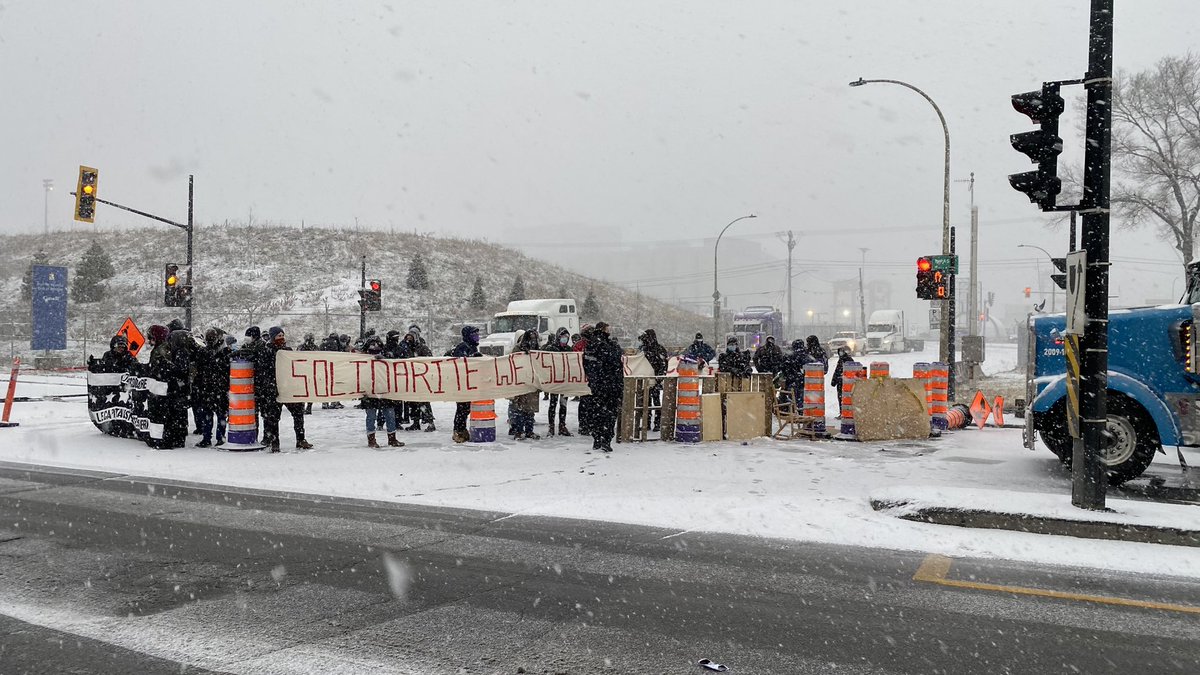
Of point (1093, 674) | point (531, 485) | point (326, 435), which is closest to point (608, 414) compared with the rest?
point (531, 485)

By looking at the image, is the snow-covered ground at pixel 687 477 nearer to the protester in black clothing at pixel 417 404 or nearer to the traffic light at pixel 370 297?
the protester in black clothing at pixel 417 404

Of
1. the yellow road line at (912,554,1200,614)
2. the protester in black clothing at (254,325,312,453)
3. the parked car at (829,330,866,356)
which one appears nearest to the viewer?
the yellow road line at (912,554,1200,614)

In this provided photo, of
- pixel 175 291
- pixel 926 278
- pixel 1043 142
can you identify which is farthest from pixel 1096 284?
pixel 175 291

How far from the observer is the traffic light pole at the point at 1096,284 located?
7.74 m

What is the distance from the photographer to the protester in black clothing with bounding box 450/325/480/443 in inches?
545

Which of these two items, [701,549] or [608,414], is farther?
[608,414]

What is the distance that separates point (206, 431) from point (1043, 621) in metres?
12.5

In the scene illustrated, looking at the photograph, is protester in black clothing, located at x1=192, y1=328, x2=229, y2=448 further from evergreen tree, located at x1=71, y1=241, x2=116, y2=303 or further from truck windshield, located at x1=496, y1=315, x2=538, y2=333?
evergreen tree, located at x1=71, y1=241, x2=116, y2=303

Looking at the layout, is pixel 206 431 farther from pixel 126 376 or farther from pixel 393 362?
pixel 393 362

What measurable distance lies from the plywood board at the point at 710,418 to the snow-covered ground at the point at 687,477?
2.48 feet

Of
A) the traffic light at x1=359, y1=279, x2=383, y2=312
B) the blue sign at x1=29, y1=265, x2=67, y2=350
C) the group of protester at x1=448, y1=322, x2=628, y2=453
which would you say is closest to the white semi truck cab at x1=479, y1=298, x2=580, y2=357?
the traffic light at x1=359, y1=279, x2=383, y2=312

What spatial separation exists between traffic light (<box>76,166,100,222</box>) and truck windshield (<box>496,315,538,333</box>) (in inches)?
634

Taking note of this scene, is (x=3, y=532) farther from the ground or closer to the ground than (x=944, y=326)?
closer to the ground

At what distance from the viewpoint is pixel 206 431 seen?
13.6m
